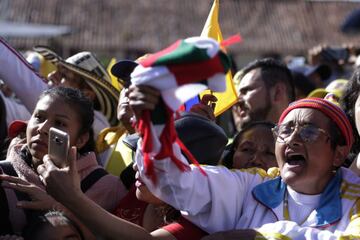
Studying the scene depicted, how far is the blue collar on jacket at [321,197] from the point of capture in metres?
3.16

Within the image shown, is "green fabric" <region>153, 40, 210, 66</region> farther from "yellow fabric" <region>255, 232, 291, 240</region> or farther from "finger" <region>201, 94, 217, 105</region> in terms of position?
"finger" <region>201, 94, 217, 105</region>

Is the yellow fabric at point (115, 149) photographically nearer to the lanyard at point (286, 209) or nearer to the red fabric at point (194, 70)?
the lanyard at point (286, 209)

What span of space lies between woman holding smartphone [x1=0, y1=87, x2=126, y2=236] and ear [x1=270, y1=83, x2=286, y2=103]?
1.74 meters

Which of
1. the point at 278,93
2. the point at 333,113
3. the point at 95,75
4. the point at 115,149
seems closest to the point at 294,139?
the point at 333,113

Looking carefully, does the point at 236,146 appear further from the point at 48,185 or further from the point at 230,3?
the point at 230,3

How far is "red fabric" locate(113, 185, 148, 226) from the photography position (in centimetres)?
361

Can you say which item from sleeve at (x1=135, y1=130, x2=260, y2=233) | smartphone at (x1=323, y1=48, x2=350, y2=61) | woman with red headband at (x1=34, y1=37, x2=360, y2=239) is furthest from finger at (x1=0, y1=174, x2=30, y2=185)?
smartphone at (x1=323, y1=48, x2=350, y2=61)

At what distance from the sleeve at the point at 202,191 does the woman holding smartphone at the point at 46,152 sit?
0.72 m

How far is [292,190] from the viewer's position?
10.8 feet

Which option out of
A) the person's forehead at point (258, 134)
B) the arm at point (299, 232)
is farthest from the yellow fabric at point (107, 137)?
the arm at point (299, 232)

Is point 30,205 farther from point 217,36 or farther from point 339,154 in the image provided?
point 217,36

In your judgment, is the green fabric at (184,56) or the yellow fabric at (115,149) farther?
the yellow fabric at (115,149)

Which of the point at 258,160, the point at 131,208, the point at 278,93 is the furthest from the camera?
the point at 278,93

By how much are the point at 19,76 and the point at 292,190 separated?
2071 mm
